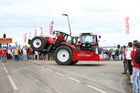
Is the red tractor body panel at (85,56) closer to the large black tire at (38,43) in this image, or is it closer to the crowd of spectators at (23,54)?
the large black tire at (38,43)

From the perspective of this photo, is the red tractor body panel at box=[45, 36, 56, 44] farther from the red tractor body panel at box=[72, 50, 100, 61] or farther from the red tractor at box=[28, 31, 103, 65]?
the red tractor body panel at box=[72, 50, 100, 61]

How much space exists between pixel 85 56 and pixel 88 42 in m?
1.26

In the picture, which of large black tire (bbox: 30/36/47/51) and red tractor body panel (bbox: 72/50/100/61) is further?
large black tire (bbox: 30/36/47/51)

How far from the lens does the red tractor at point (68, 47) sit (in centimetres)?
1900

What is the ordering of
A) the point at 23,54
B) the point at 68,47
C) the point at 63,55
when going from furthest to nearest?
the point at 23,54
the point at 63,55
the point at 68,47

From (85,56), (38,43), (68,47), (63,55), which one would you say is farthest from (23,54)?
(85,56)

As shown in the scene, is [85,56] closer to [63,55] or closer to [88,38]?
Result: [88,38]

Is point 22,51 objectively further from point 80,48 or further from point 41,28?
point 41,28

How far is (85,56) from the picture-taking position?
18.9 meters

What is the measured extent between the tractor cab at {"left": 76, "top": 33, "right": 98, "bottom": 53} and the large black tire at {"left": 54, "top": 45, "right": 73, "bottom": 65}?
882 millimetres

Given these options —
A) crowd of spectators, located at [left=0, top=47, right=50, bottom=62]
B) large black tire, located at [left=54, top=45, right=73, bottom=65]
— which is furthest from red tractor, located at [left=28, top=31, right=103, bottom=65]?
crowd of spectators, located at [left=0, top=47, right=50, bottom=62]

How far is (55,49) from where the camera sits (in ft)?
66.7

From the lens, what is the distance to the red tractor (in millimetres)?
19000

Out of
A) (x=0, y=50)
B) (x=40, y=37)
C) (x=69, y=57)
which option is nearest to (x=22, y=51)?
(x=0, y=50)
